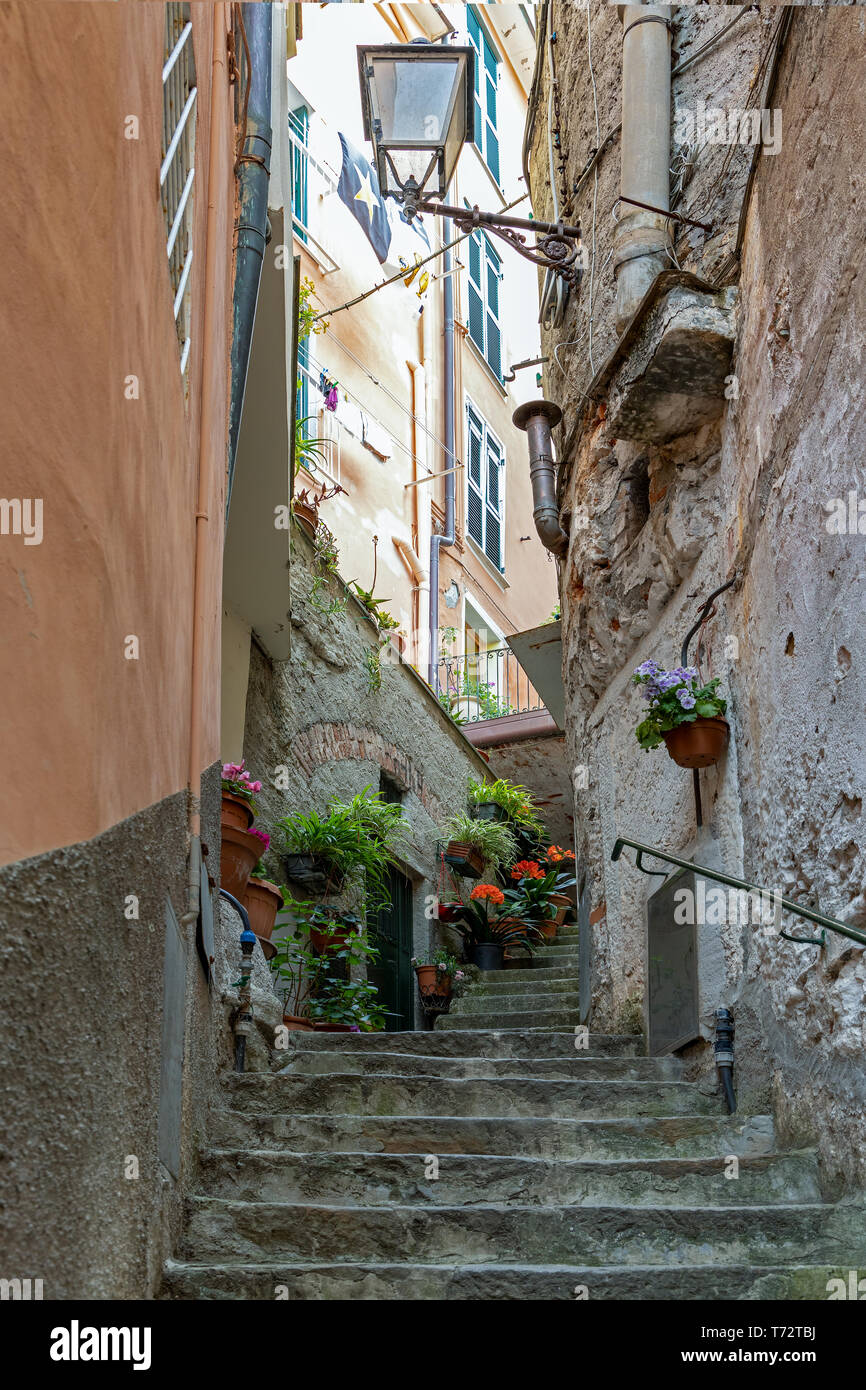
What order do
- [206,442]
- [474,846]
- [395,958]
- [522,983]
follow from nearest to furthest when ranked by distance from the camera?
[206,442]
[522,983]
[395,958]
[474,846]

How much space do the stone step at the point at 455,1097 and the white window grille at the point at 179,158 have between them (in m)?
2.33

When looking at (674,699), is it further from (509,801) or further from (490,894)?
(509,801)

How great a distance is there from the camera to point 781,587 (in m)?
4.54

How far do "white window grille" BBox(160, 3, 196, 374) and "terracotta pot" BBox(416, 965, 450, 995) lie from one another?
5.57 m

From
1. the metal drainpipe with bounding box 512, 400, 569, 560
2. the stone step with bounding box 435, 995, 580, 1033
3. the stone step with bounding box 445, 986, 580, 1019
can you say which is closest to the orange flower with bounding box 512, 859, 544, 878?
the stone step with bounding box 445, 986, 580, 1019

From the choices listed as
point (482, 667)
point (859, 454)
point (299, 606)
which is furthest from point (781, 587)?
point (482, 667)

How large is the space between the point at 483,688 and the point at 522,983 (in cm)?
648

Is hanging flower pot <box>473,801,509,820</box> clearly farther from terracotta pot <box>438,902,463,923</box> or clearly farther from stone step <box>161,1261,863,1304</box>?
stone step <box>161,1261,863,1304</box>

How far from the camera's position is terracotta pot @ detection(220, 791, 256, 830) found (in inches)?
242

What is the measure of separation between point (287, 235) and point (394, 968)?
15.4 ft

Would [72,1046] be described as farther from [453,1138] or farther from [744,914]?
[744,914]

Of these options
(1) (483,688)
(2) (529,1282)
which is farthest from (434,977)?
(1) (483,688)

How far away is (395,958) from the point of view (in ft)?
30.5

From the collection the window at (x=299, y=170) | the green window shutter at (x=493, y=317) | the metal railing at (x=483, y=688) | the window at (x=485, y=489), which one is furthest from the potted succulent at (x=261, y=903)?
the green window shutter at (x=493, y=317)
